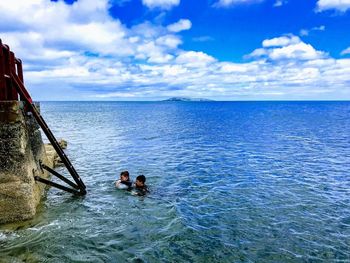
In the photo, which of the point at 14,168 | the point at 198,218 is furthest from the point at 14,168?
the point at 198,218

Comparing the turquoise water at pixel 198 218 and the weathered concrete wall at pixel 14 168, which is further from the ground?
the weathered concrete wall at pixel 14 168

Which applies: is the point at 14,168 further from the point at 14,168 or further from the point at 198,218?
the point at 198,218

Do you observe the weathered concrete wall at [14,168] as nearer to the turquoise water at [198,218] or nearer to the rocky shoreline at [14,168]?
the rocky shoreline at [14,168]

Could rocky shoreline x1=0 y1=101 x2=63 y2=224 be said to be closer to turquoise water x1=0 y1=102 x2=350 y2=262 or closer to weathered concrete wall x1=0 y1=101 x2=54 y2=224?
weathered concrete wall x1=0 y1=101 x2=54 y2=224

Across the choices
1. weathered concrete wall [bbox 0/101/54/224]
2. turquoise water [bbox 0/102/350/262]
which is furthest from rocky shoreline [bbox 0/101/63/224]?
turquoise water [bbox 0/102/350/262]

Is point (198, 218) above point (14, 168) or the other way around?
the other way around

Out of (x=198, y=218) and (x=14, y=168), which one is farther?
(x=198, y=218)

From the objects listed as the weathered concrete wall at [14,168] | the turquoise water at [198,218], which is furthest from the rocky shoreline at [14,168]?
the turquoise water at [198,218]

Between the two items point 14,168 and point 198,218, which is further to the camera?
point 198,218

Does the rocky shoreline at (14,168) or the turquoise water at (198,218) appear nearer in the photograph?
the turquoise water at (198,218)

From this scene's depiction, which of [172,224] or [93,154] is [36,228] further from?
[93,154]

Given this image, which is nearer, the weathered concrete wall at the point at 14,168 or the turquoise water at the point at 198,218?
the turquoise water at the point at 198,218

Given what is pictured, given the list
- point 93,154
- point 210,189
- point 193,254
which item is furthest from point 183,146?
point 193,254

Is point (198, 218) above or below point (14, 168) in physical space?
below
